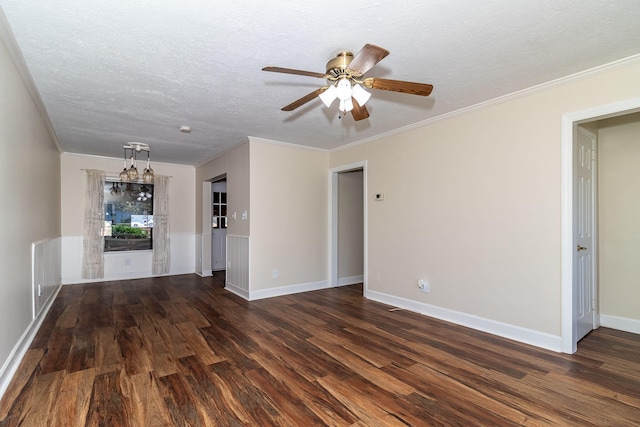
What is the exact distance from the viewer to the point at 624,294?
331 centimetres

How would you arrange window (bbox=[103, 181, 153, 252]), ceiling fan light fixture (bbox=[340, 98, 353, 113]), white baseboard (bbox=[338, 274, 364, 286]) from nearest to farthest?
ceiling fan light fixture (bbox=[340, 98, 353, 113]) < white baseboard (bbox=[338, 274, 364, 286]) < window (bbox=[103, 181, 153, 252])

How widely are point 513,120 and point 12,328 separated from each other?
4807 mm

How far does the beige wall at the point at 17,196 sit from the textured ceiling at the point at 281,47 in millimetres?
265

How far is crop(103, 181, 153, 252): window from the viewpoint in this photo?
6.16m

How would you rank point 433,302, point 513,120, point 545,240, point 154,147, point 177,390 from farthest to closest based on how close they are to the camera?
point 154,147 → point 433,302 → point 513,120 → point 545,240 → point 177,390

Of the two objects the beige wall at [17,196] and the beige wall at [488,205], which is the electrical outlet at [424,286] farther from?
the beige wall at [17,196]

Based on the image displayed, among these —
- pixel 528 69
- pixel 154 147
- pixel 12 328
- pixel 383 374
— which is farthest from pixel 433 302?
pixel 154 147

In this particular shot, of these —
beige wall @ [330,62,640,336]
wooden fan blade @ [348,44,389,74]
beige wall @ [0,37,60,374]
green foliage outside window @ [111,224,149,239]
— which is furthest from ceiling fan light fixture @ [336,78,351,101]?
green foliage outside window @ [111,224,149,239]

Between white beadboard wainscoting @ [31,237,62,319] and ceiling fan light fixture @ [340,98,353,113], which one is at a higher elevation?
ceiling fan light fixture @ [340,98,353,113]

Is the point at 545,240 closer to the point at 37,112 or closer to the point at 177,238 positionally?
the point at 37,112

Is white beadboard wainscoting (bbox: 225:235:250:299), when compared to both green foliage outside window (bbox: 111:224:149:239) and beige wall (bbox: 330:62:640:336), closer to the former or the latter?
beige wall (bbox: 330:62:640:336)

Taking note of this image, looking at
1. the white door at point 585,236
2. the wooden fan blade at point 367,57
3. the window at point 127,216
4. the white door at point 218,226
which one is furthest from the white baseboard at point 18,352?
the white door at point 585,236

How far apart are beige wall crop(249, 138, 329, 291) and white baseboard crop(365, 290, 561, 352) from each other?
1477 mm

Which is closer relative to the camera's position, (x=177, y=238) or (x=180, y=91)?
(x=180, y=91)
